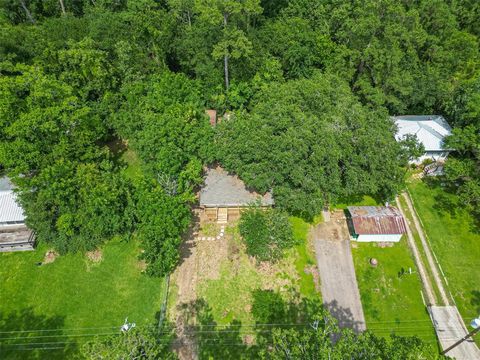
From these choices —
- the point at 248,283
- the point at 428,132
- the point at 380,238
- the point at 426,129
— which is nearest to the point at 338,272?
the point at 380,238

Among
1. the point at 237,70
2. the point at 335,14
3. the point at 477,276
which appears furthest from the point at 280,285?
the point at 335,14

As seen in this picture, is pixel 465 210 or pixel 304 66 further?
pixel 304 66

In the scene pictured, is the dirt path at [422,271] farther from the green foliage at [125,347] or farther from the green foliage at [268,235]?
the green foliage at [125,347]

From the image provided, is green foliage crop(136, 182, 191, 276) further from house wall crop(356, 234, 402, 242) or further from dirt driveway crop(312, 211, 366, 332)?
house wall crop(356, 234, 402, 242)

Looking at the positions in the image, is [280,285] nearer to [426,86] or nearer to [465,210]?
[465,210]

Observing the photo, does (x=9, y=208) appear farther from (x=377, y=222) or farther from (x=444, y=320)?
(x=444, y=320)

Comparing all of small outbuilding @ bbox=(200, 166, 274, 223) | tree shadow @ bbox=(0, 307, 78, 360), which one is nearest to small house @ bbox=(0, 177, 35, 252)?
tree shadow @ bbox=(0, 307, 78, 360)
